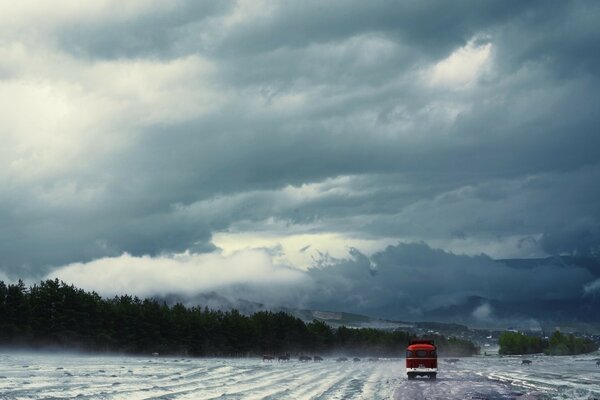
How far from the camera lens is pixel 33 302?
167 metres

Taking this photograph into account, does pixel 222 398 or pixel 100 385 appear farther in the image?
pixel 100 385

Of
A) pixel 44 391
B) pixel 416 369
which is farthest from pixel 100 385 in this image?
pixel 416 369

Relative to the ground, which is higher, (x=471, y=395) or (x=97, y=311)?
(x=97, y=311)

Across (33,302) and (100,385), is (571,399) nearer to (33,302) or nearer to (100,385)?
(100,385)

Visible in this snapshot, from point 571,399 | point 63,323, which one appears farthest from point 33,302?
point 571,399

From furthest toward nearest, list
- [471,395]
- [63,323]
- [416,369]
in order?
1. [63,323]
2. [416,369]
3. [471,395]

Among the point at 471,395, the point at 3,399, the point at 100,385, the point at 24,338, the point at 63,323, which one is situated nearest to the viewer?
the point at 3,399

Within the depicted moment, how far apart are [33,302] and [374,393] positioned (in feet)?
435

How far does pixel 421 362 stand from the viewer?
255 ft

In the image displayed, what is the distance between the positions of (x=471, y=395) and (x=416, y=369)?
29.3 meters

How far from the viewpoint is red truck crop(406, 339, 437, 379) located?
77094mm

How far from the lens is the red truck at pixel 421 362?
77094mm

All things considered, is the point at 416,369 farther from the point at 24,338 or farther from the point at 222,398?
the point at 24,338

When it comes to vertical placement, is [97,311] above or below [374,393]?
above
